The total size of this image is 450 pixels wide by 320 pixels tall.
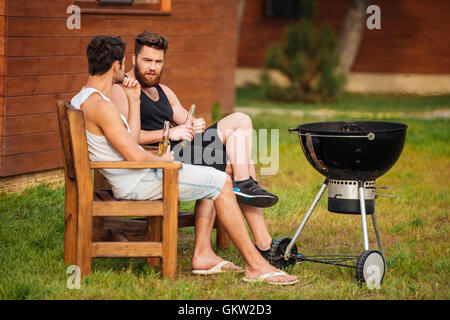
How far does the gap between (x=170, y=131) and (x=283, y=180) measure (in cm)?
320

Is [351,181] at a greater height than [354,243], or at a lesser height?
greater

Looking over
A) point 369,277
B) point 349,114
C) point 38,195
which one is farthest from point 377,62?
point 369,277

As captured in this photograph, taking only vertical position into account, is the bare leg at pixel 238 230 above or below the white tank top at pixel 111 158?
below

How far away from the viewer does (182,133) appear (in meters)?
4.80

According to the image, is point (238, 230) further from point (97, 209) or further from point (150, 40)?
point (150, 40)

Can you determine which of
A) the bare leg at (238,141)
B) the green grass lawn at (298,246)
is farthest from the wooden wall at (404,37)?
the bare leg at (238,141)

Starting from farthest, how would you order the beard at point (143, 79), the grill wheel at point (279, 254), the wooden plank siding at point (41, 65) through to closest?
the wooden plank siding at point (41, 65) < the beard at point (143, 79) < the grill wheel at point (279, 254)

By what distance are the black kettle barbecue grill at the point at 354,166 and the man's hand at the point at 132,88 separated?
41.4 inches

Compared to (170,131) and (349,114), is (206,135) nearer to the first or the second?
(170,131)

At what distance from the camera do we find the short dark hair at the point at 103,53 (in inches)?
164

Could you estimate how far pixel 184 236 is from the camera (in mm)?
5641

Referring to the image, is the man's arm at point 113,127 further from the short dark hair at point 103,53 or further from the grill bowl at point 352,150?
the grill bowl at point 352,150

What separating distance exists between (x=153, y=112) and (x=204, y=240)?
3.31 ft

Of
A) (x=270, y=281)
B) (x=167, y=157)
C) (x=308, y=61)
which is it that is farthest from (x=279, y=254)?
(x=308, y=61)
